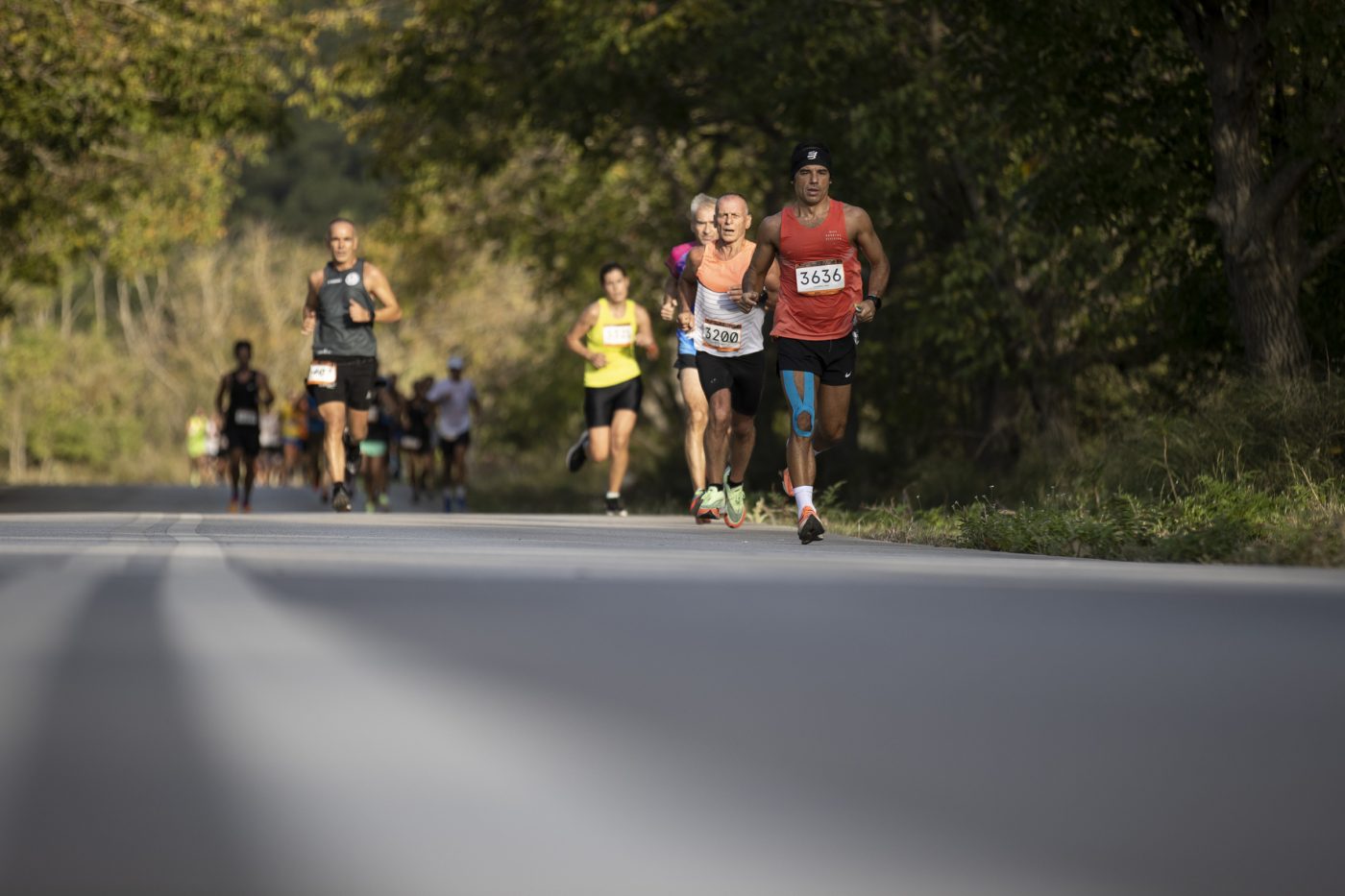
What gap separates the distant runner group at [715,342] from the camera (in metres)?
11.9

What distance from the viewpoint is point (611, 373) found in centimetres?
1778

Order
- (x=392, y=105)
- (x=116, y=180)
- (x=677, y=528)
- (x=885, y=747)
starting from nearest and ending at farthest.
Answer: (x=885, y=747) < (x=677, y=528) < (x=392, y=105) < (x=116, y=180)

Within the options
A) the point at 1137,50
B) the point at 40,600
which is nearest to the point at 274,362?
the point at 1137,50

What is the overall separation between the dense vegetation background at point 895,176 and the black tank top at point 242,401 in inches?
181

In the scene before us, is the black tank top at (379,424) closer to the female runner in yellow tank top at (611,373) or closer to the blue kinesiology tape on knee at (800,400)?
the female runner in yellow tank top at (611,373)

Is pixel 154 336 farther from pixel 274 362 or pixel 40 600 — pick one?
pixel 40 600

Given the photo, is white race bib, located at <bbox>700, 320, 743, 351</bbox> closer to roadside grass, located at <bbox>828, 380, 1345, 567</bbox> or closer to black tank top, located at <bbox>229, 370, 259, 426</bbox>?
roadside grass, located at <bbox>828, 380, 1345, 567</bbox>

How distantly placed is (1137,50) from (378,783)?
46.1ft

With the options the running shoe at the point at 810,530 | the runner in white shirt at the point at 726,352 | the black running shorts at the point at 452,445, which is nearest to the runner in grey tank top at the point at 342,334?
the runner in white shirt at the point at 726,352

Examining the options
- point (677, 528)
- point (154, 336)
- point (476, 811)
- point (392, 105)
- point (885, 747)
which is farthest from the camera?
point (154, 336)

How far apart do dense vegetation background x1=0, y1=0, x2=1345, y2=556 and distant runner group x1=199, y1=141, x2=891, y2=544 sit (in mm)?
1243

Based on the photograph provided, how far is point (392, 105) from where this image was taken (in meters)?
29.7

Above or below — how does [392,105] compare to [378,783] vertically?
above

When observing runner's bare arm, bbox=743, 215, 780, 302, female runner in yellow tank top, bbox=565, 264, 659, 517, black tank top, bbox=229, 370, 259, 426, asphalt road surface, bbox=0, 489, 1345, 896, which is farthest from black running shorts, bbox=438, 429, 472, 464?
asphalt road surface, bbox=0, 489, 1345, 896
